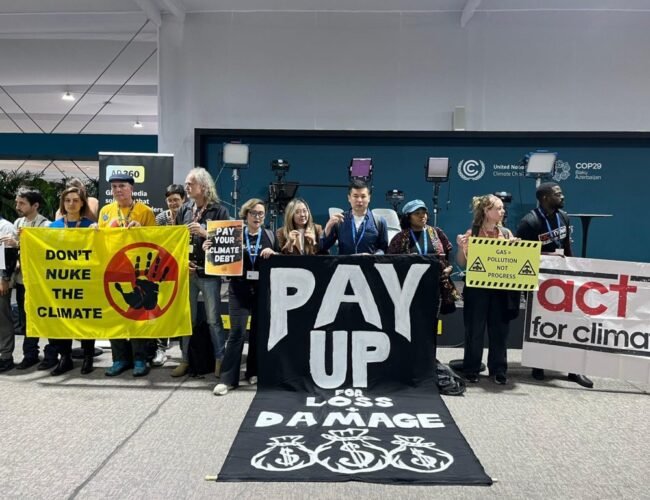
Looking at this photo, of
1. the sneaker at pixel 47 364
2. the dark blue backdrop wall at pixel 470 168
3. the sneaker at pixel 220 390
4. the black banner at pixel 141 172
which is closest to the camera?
the sneaker at pixel 220 390

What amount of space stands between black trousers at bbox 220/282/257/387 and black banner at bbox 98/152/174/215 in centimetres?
272


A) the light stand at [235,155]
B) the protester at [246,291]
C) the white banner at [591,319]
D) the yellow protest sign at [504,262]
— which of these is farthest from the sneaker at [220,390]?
the light stand at [235,155]

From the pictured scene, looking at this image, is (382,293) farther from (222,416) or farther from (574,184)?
(574,184)

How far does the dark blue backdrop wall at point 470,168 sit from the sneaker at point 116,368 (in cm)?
332

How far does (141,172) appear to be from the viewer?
5.55 metres

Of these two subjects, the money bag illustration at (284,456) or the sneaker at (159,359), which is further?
the sneaker at (159,359)

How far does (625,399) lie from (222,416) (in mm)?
2929

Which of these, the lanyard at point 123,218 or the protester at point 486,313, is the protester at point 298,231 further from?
the lanyard at point 123,218

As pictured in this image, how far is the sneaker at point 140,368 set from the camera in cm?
379

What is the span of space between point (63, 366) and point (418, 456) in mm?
3035

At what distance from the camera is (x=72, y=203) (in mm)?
3801

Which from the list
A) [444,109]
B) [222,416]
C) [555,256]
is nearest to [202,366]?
[222,416]

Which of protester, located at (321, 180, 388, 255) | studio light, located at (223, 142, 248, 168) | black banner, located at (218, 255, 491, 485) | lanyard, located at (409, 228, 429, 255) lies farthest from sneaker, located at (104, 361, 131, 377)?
studio light, located at (223, 142, 248, 168)

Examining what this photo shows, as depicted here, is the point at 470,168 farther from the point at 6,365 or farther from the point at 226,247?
the point at 6,365
